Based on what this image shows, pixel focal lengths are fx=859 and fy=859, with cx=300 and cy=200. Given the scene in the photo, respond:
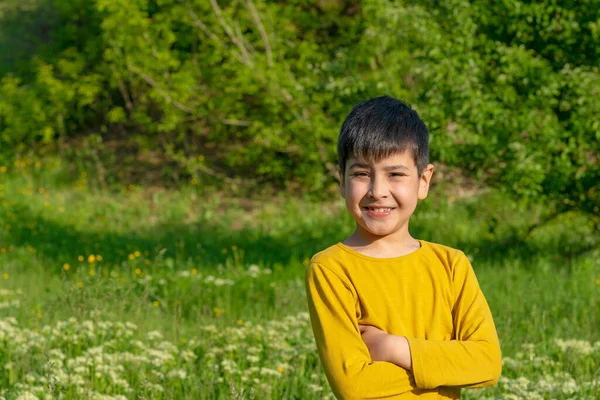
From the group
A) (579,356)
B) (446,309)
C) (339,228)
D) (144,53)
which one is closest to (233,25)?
(144,53)

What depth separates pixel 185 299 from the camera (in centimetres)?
704

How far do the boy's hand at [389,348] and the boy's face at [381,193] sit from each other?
27 centimetres

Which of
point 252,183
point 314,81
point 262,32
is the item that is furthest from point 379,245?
point 252,183

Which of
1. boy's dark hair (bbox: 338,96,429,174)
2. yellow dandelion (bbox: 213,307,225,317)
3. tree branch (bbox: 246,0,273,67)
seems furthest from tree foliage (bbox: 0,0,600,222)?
boy's dark hair (bbox: 338,96,429,174)

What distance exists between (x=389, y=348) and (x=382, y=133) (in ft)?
1.84

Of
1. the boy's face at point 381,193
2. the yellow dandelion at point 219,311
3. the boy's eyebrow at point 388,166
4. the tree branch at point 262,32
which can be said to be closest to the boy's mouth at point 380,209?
the boy's face at point 381,193

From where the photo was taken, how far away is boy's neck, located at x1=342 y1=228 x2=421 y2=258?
91.0 inches

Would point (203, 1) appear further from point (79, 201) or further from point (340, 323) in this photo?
point (340, 323)

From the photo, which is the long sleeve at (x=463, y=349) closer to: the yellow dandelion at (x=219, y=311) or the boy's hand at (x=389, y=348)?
the boy's hand at (x=389, y=348)

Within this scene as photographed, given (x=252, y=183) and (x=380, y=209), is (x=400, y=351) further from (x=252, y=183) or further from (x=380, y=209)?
(x=252, y=183)

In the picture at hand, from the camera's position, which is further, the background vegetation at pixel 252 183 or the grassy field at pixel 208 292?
the background vegetation at pixel 252 183

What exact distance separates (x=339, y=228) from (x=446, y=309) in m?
8.58

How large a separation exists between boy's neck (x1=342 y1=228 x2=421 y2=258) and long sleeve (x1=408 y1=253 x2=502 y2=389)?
0.51 ft

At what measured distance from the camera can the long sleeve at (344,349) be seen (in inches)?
86.0
